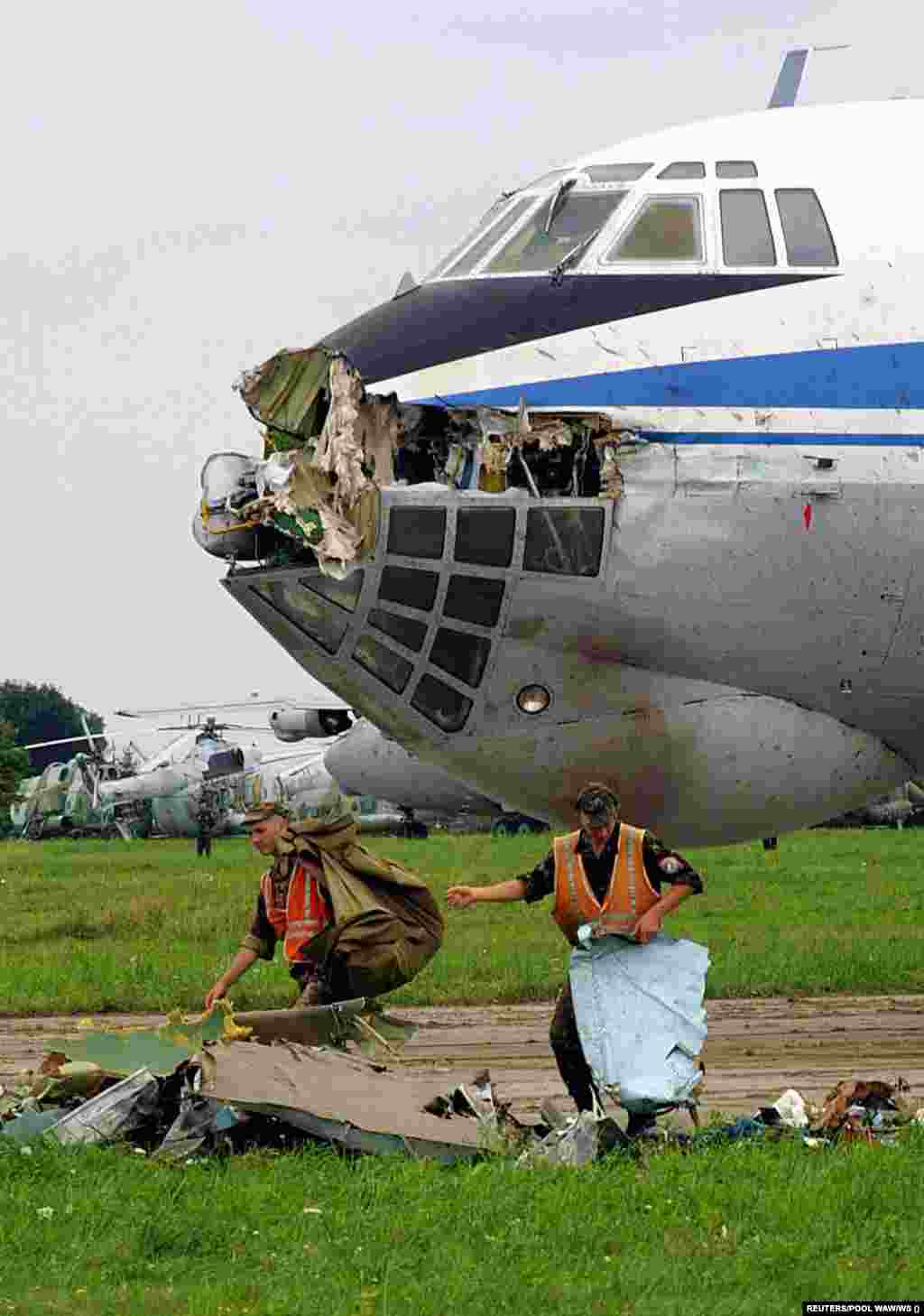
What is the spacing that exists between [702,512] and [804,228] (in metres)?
1.87

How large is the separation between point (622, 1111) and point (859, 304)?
5.01m

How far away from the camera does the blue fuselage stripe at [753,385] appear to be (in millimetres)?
13273

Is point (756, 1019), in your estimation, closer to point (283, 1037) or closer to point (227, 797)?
point (283, 1037)

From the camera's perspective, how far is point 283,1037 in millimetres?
12586

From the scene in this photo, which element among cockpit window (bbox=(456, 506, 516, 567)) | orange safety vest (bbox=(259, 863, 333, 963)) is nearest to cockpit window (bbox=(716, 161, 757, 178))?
cockpit window (bbox=(456, 506, 516, 567))

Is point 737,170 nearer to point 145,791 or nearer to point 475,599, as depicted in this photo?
point 475,599

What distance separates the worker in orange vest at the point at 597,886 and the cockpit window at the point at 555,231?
388cm

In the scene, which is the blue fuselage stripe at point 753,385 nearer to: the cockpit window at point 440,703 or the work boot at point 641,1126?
the cockpit window at point 440,703

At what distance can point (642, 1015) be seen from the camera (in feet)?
37.3

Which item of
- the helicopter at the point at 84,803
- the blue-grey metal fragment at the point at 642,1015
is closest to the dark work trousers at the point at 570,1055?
the blue-grey metal fragment at the point at 642,1015

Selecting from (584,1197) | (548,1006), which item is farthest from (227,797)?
Result: (584,1197)

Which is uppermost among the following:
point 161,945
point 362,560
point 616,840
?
point 362,560

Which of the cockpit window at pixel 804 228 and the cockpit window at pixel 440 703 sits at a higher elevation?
the cockpit window at pixel 804 228

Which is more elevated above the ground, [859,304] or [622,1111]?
[859,304]
